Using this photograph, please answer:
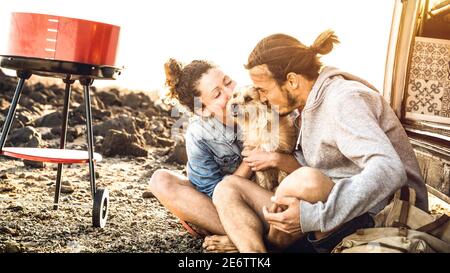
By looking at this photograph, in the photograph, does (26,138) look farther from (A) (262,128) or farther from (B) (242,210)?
(B) (242,210)

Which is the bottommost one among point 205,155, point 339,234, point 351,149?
point 339,234

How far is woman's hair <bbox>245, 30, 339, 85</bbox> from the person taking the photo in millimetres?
3062

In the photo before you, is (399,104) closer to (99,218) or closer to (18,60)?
(99,218)

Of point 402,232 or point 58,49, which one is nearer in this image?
point 402,232

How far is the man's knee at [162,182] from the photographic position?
3.67m

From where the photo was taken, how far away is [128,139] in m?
7.23

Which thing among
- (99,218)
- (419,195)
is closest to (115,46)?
(99,218)

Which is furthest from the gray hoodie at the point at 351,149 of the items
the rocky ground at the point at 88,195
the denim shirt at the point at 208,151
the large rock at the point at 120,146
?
the large rock at the point at 120,146

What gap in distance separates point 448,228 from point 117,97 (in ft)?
35.0

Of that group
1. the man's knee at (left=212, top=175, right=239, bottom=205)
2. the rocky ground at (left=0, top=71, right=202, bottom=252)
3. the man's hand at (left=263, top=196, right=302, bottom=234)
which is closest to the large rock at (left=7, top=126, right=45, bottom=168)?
the rocky ground at (left=0, top=71, right=202, bottom=252)

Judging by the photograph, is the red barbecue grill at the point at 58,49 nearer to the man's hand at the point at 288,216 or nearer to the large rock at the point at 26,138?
the man's hand at the point at 288,216

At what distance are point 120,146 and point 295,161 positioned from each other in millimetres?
4029

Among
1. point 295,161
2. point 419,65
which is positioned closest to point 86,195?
point 295,161

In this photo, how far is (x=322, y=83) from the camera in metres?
2.98
